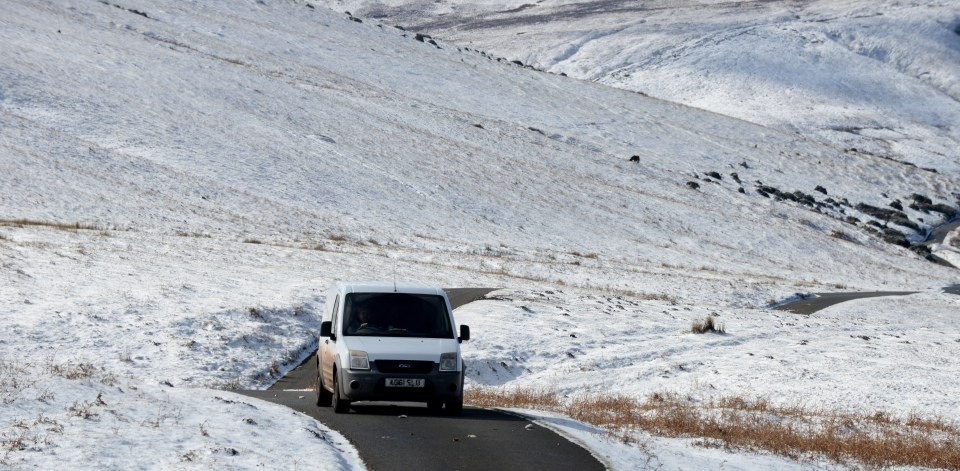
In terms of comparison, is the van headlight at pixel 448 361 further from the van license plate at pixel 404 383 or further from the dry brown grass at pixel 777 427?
the dry brown grass at pixel 777 427

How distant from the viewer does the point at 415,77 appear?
10519 centimetres

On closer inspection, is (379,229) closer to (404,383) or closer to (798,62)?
(404,383)

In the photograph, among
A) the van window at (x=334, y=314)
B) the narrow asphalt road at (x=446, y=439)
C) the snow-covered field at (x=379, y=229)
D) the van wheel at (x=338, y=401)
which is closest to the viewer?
the narrow asphalt road at (x=446, y=439)

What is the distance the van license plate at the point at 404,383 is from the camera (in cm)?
1531

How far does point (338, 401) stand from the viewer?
612 inches

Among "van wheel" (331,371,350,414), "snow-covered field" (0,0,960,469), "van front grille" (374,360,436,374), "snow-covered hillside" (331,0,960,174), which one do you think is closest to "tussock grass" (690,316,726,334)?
"snow-covered field" (0,0,960,469)

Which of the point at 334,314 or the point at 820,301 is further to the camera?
the point at 820,301

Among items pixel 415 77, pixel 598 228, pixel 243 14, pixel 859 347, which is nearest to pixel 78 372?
pixel 859 347

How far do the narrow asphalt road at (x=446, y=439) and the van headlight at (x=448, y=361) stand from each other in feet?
2.31

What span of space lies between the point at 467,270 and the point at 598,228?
23.6 meters

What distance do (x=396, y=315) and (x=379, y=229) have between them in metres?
41.4

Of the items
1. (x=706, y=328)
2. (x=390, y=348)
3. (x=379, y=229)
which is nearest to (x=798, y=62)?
(x=379, y=229)

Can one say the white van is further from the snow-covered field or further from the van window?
the snow-covered field

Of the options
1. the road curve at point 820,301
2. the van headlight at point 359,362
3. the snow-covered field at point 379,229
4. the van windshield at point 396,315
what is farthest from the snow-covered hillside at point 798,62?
the van headlight at point 359,362
